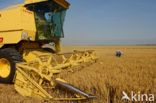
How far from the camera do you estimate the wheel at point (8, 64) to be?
305cm

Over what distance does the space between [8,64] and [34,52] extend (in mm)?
1211

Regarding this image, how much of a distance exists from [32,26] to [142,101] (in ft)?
12.7

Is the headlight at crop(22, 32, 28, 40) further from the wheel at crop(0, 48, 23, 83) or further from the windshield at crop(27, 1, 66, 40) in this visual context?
the wheel at crop(0, 48, 23, 83)

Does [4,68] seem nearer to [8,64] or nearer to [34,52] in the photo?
[8,64]

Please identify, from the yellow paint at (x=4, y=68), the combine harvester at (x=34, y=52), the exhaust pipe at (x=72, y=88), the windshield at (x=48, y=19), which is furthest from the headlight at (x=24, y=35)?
the exhaust pipe at (x=72, y=88)

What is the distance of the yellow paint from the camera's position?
3.27 meters

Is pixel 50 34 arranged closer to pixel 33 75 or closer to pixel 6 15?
pixel 6 15

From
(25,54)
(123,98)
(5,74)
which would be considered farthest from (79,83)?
(25,54)

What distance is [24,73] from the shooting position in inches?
95.2

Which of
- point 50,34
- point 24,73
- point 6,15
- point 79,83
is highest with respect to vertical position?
point 6,15

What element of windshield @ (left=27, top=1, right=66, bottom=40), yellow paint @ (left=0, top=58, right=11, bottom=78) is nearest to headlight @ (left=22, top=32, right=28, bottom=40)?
windshield @ (left=27, top=1, right=66, bottom=40)

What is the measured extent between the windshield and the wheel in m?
1.25

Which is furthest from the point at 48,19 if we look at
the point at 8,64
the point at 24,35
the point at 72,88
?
the point at 72,88

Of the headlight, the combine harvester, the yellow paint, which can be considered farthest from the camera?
the headlight
